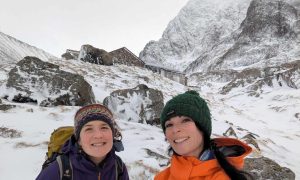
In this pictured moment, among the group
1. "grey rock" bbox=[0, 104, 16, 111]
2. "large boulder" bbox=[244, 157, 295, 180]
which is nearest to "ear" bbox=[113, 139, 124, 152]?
"large boulder" bbox=[244, 157, 295, 180]

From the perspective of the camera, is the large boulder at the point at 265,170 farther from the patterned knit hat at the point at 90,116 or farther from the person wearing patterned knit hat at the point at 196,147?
the patterned knit hat at the point at 90,116

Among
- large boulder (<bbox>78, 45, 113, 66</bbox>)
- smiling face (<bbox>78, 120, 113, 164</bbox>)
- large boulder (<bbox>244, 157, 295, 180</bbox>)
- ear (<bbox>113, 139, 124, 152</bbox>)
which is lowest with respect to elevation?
large boulder (<bbox>244, 157, 295, 180</bbox>)

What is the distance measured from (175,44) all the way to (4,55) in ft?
525

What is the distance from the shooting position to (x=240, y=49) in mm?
110938

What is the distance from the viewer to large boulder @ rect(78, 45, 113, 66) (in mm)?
31297

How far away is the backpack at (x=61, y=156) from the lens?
2918 mm

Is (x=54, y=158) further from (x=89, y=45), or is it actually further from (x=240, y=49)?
(x=240, y=49)

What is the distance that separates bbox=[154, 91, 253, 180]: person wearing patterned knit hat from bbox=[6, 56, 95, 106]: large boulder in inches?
368

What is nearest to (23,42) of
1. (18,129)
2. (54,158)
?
(18,129)

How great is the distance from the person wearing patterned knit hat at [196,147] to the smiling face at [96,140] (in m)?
0.59

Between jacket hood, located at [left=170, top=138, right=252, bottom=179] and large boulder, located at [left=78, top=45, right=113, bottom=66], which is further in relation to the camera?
large boulder, located at [left=78, top=45, right=113, bottom=66]

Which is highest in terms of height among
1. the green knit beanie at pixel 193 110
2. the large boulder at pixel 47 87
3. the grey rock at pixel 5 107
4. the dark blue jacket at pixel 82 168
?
the large boulder at pixel 47 87

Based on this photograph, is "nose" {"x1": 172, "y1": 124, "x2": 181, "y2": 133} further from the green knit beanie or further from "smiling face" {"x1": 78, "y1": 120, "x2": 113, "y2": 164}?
"smiling face" {"x1": 78, "y1": 120, "x2": 113, "y2": 164}

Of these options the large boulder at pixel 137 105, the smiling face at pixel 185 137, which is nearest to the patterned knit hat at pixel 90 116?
the smiling face at pixel 185 137
